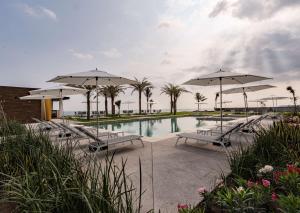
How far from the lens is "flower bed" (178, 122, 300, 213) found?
196cm

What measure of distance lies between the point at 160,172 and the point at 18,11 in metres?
9.69

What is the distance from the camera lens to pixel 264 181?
213 cm

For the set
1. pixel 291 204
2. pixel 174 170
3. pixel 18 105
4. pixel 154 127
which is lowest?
pixel 154 127

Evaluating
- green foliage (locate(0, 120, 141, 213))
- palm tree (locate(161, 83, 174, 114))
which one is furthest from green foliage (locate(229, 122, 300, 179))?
palm tree (locate(161, 83, 174, 114))

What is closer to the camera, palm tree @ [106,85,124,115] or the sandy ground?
the sandy ground

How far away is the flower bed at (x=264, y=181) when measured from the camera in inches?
77.1

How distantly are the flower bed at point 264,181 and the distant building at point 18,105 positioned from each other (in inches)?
841

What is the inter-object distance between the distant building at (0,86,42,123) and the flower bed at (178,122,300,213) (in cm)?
2137

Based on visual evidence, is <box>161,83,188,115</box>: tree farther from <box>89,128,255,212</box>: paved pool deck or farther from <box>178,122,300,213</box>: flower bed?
<box>178,122,300,213</box>: flower bed

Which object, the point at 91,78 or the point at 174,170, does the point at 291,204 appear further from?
the point at 91,78

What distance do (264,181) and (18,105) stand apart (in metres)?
23.0

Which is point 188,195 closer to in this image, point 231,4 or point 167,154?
point 167,154

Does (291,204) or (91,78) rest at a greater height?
(91,78)

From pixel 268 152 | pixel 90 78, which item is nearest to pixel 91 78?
pixel 90 78
